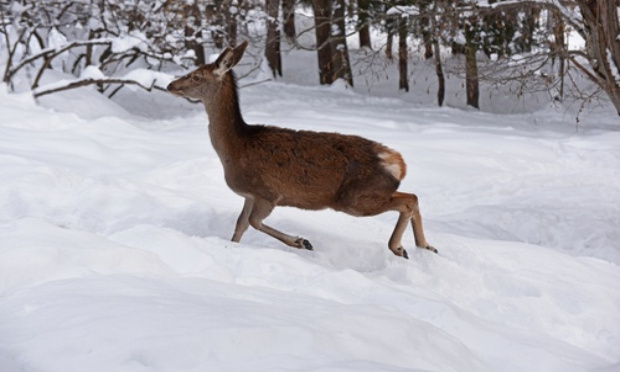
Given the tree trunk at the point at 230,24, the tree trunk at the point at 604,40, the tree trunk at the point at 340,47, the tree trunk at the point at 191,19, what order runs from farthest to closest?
the tree trunk at the point at 340,47, the tree trunk at the point at 230,24, the tree trunk at the point at 191,19, the tree trunk at the point at 604,40

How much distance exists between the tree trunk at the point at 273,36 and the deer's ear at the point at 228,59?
8.51 meters

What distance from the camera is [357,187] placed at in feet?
23.5

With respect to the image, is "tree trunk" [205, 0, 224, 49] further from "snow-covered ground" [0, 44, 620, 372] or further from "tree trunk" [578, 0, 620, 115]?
"tree trunk" [578, 0, 620, 115]

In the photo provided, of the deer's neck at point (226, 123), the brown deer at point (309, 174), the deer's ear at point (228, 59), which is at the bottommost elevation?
the brown deer at point (309, 174)

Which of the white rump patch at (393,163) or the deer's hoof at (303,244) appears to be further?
the deer's hoof at (303,244)

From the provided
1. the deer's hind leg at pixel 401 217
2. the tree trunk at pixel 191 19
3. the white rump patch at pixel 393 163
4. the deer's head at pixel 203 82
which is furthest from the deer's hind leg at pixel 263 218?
the tree trunk at pixel 191 19

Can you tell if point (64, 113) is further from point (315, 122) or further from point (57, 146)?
point (315, 122)

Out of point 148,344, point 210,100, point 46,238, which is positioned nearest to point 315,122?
point 210,100

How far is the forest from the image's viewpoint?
995 centimetres

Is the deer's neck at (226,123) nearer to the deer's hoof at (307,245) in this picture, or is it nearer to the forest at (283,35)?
the deer's hoof at (307,245)

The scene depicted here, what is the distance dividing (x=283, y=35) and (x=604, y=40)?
10.4 meters

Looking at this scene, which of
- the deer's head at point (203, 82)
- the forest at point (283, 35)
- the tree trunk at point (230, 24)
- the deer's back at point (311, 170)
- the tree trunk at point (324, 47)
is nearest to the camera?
the deer's back at point (311, 170)

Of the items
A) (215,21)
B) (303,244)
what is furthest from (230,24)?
(303,244)

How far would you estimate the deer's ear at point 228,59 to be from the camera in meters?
7.60
